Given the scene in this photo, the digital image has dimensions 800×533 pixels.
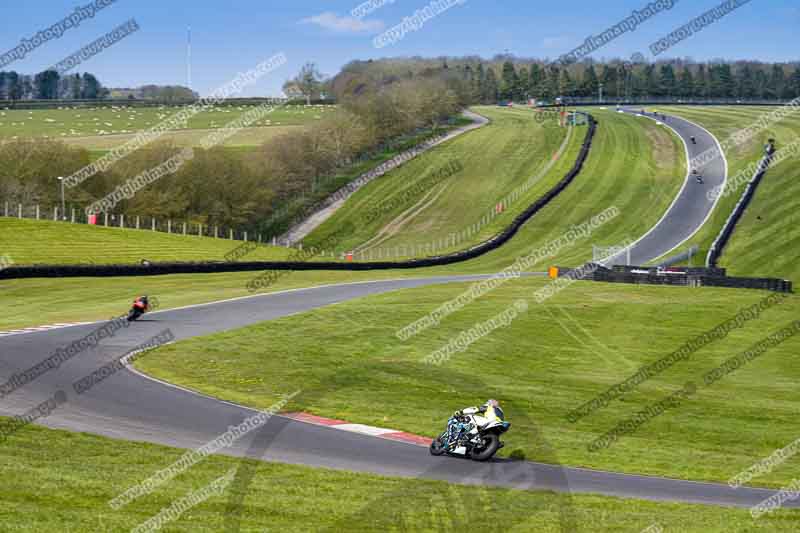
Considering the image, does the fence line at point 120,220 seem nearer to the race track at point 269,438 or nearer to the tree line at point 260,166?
the tree line at point 260,166

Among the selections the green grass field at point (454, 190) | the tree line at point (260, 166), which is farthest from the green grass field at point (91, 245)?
the green grass field at point (454, 190)

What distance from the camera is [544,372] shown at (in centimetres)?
3139

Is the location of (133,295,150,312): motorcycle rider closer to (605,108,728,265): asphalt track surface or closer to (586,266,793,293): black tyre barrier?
(586,266,793,293): black tyre barrier

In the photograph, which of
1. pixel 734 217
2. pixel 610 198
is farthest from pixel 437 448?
pixel 610 198

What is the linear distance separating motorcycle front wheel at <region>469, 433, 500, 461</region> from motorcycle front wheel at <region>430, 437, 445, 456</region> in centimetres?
57

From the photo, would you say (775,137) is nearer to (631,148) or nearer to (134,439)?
(631,148)

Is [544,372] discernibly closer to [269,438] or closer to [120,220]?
[269,438]

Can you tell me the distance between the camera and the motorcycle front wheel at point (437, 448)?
19.1 m

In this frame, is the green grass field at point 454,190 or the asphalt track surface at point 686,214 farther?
the green grass field at point 454,190

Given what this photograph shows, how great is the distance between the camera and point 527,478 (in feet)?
58.1

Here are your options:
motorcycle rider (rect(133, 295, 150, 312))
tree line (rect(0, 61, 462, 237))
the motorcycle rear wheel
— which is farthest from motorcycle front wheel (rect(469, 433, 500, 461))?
tree line (rect(0, 61, 462, 237))

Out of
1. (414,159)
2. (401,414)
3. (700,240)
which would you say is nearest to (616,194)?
(700,240)

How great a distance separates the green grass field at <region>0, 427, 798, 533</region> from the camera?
41.3 feet

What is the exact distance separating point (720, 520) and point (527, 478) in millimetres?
3976
